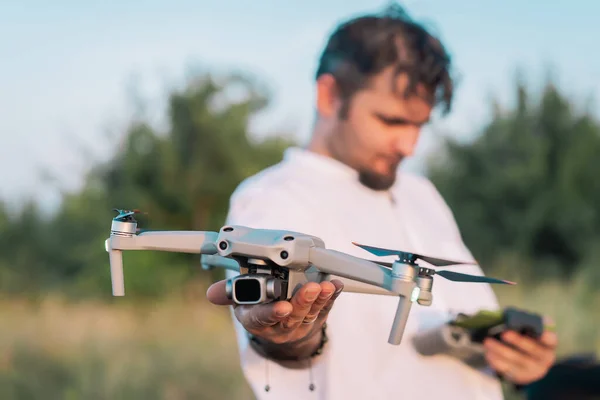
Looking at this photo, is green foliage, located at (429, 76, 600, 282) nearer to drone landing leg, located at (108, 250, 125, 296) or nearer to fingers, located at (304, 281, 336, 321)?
fingers, located at (304, 281, 336, 321)

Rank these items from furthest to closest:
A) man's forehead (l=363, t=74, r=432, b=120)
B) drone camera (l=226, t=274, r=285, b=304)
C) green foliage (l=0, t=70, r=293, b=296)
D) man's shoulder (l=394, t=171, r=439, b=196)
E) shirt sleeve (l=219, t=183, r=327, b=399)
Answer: green foliage (l=0, t=70, r=293, b=296) → man's shoulder (l=394, t=171, r=439, b=196) → man's forehead (l=363, t=74, r=432, b=120) → shirt sleeve (l=219, t=183, r=327, b=399) → drone camera (l=226, t=274, r=285, b=304)

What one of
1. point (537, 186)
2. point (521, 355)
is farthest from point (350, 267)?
point (537, 186)

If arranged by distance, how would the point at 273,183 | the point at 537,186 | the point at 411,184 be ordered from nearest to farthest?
the point at 273,183 → the point at 411,184 → the point at 537,186

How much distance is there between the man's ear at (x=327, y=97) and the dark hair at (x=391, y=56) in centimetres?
2

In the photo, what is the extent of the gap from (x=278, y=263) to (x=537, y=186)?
303 inches

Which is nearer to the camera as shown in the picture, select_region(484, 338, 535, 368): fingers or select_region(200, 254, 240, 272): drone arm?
select_region(200, 254, 240, 272): drone arm

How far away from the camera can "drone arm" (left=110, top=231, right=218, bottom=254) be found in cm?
99

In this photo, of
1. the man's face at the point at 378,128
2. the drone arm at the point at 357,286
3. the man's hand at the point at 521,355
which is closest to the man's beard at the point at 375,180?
the man's face at the point at 378,128

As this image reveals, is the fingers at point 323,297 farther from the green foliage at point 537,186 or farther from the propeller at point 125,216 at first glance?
the green foliage at point 537,186

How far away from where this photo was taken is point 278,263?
0.92 m

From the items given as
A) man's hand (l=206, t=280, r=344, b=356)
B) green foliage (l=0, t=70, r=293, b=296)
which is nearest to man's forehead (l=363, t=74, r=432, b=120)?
man's hand (l=206, t=280, r=344, b=356)

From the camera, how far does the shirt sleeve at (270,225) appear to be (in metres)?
1.47

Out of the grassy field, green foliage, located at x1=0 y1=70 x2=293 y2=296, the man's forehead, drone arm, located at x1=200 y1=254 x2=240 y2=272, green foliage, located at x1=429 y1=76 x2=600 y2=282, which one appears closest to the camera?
drone arm, located at x1=200 y1=254 x2=240 y2=272

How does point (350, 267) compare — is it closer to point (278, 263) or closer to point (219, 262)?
point (278, 263)
